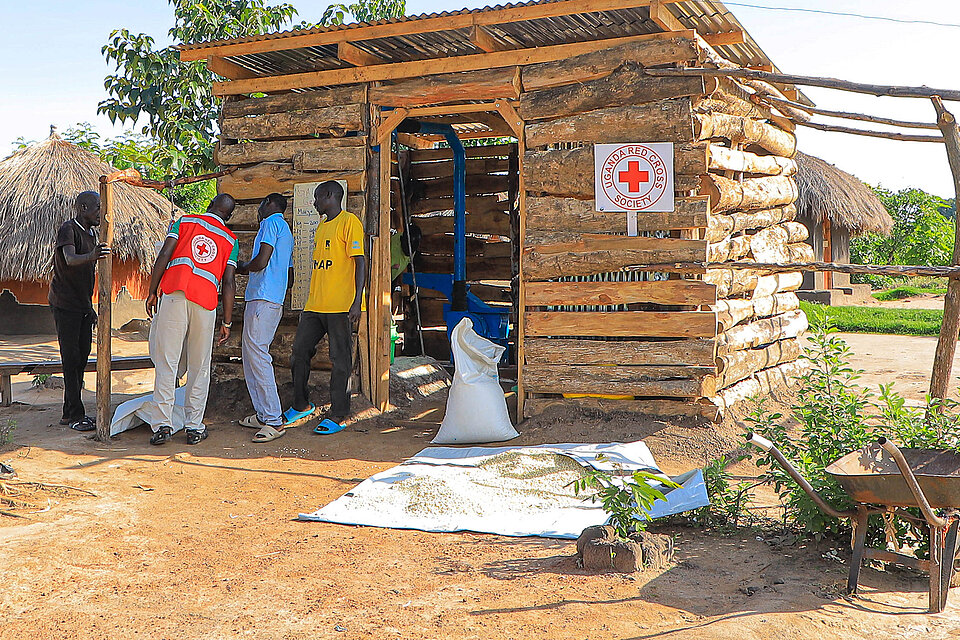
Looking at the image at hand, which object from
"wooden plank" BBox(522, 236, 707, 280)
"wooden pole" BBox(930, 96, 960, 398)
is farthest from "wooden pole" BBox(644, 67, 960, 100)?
"wooden plank" BBox(522, 236, 707, 280)

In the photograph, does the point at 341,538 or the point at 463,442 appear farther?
the point at 463,442

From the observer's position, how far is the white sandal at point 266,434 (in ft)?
24.5

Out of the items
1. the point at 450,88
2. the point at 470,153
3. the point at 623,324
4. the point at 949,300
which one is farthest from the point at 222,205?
the point at 949,300

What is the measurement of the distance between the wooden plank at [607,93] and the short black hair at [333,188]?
5.73 ft

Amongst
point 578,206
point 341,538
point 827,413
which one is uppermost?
point 578,206

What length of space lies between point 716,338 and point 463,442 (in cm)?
223

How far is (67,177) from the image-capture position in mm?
13234

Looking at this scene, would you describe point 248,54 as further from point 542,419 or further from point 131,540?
point 131,540

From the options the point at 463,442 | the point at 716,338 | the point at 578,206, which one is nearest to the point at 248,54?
the point at 578,206

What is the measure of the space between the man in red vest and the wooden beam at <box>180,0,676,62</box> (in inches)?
62.0

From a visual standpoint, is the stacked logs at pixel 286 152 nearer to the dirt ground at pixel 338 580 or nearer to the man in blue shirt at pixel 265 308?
the man in blue shirt at pixel 265 308

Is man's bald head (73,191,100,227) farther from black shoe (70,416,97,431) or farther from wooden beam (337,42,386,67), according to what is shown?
wooden beam (337,42,386,67)

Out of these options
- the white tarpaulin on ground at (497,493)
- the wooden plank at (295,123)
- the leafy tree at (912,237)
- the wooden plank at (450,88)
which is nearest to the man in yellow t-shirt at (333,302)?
the wooden plank at (295,123)

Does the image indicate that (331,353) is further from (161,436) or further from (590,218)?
(590,218)
